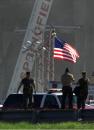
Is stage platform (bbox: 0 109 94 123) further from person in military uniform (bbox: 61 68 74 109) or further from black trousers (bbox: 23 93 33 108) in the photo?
→ black trousers (bbox: 23 93 33 108)

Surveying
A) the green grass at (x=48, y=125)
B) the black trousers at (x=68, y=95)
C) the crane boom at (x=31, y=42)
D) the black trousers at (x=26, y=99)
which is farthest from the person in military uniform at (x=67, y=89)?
the crane boom at (x=31, y=42)

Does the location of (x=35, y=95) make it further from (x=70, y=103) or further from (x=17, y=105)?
(x=70, y=103)

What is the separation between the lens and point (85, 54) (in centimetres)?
4794

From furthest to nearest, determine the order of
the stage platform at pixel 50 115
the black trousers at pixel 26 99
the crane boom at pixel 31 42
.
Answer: the crane boom at pixel 31 42 → the black trousers at pixel 26 99 → the stage platform at pixel 50 115

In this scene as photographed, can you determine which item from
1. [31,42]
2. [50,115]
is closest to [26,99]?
[50,115]

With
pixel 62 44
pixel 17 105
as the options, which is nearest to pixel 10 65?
pixel 62 44

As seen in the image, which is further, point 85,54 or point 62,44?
point 85,54

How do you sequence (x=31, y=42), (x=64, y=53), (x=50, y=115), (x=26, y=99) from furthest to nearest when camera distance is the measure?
(x=64, y=53), (x=31, y=42), (x=26, y=99), (x=50, y=115)

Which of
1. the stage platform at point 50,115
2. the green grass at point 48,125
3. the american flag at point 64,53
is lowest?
the green grass at point 48,125

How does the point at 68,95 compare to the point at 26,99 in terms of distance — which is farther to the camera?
the point at 26,99

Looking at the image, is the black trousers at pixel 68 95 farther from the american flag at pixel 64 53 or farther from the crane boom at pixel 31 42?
the american flag at pixel 64 53

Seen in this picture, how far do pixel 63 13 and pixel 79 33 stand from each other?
228 centimetres

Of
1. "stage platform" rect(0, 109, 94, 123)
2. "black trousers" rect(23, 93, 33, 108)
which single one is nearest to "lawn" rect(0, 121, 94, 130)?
"stage platform" rect(0, 109, 94, 123)

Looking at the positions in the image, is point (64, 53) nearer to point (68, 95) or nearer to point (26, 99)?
point (26, 99)
